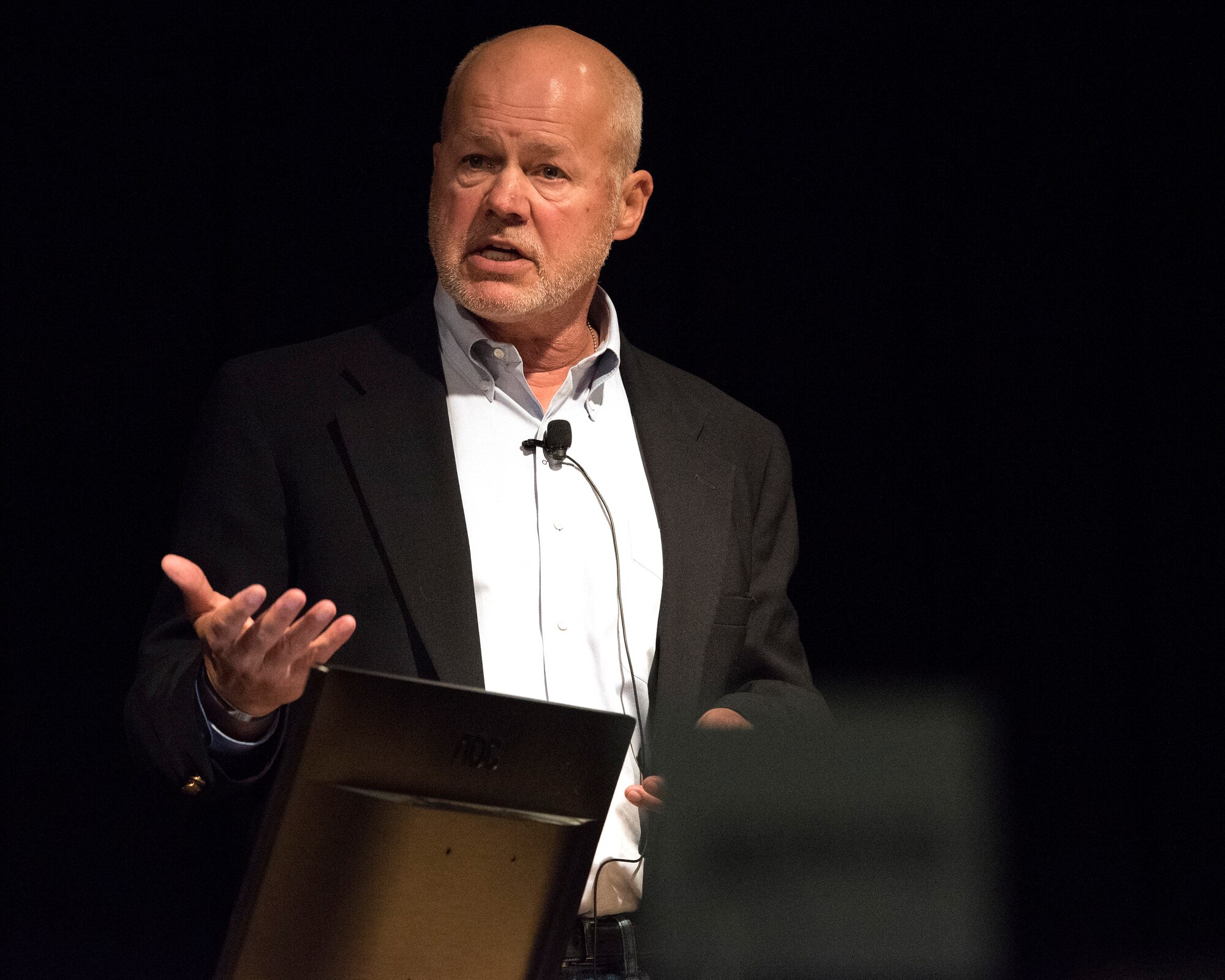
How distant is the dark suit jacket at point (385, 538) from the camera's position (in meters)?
1.69

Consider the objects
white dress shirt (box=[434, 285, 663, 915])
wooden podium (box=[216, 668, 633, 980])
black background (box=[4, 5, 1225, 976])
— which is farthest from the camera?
black background (box=[4, 5, 1225, 976])

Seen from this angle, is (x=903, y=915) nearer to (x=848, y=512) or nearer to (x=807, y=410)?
(x=848, y=512)

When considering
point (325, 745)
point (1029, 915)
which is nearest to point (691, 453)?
point (325, 745)

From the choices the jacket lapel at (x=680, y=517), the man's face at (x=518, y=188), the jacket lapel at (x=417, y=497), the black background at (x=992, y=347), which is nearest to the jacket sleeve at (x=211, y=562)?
the jacket lapel at (x=417, y=497)

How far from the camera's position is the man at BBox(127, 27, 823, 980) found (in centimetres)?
170

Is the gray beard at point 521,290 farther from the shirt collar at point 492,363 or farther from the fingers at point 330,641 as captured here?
the fingers at point 330,641

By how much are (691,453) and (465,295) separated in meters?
0.38

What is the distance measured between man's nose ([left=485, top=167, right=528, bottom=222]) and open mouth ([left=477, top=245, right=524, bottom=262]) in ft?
0.13

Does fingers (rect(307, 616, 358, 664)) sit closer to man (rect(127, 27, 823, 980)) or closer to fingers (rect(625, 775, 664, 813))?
man (rect(127, 27, 823, 980))

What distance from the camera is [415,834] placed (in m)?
A: 1.21

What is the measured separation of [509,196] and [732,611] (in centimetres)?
63

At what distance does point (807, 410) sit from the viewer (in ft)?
9.47

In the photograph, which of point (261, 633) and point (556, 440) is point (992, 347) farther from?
point (261, 633)

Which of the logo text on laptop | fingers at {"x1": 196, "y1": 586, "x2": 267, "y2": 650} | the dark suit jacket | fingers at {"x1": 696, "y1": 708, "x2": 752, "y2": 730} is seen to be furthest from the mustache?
the logo text on laptop
